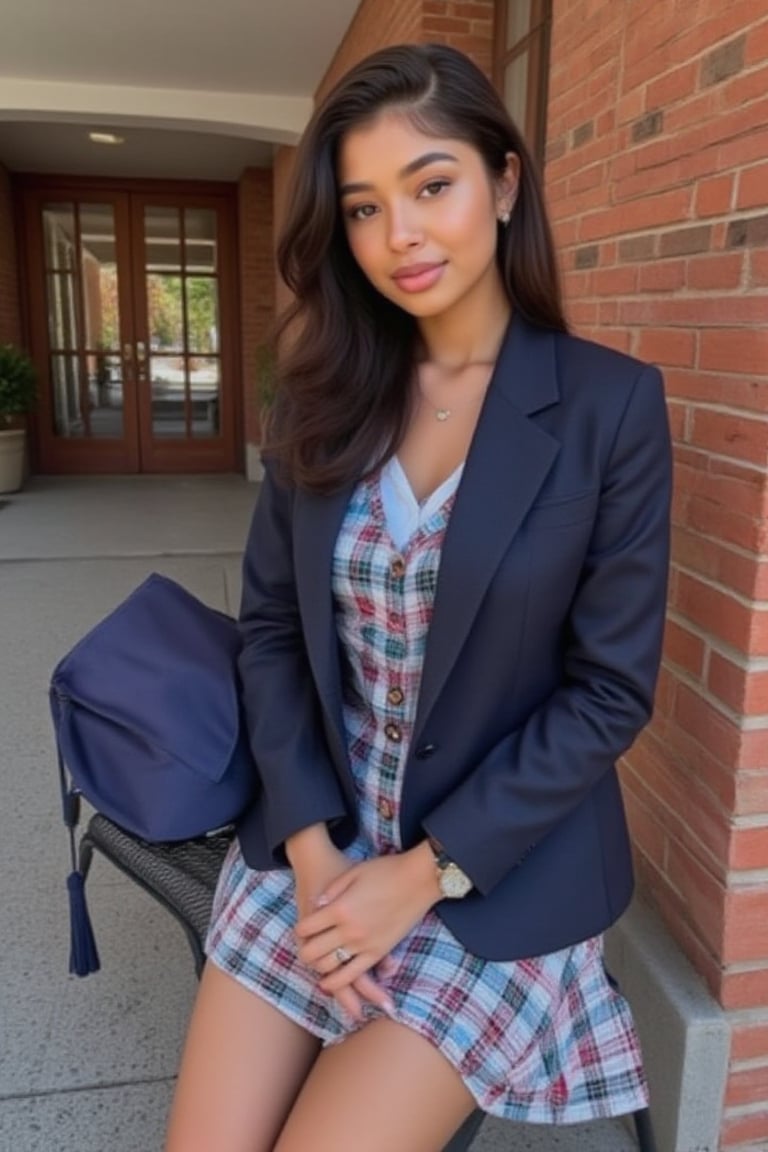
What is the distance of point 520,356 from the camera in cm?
133

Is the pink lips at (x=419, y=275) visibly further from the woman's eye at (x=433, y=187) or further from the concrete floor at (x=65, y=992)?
the concrete floor at (x=65, y=992)

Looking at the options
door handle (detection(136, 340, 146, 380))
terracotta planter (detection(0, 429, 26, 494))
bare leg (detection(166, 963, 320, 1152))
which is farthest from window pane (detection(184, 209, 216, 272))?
bare leg (detection(166, 963, 320, 1152))

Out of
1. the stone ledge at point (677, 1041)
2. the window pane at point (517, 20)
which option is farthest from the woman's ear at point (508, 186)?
the window pane at point (517, 20)

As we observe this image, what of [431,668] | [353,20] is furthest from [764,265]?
[353,20]

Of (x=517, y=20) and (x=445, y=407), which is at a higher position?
(x=517, y=20)

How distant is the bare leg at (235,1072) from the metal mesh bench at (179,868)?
23 centimetres

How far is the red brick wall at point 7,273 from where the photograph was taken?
28.7ft

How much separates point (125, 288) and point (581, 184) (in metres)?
8.22

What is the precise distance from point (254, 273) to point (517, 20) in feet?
19.7

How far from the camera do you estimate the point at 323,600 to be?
1372mm

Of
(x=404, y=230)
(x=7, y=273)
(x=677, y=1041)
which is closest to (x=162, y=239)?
(x=7, y=273)

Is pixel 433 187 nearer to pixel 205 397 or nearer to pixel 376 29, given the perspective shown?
pixel 376 29

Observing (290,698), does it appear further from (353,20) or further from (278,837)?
(353,20)

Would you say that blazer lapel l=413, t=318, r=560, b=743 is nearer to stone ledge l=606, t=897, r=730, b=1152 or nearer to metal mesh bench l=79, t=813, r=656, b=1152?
metal mesh bench l=79, t=813, r=656, b=1152
